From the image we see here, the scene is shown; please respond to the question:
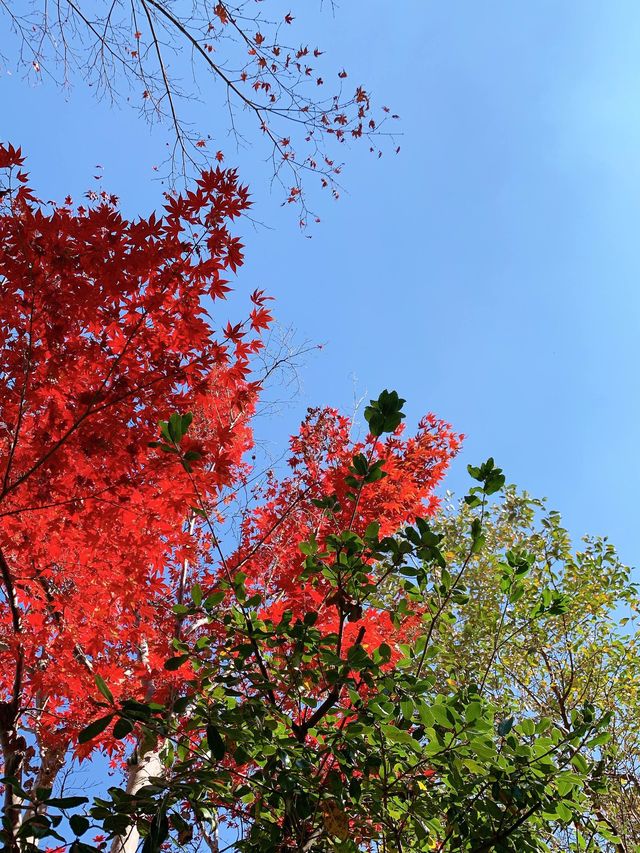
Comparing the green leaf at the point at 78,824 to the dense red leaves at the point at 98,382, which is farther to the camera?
the dense red leaves at the point at 98,382

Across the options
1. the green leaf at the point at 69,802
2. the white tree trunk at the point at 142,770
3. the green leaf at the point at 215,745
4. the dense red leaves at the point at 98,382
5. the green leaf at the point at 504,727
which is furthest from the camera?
the white tree trunk at the point at 142,770

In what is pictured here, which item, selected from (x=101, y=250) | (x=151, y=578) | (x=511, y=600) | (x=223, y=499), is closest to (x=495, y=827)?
(x=511, y=600)

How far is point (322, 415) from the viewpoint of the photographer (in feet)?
29.0

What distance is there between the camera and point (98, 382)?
459cm

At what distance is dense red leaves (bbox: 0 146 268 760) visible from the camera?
4.26 m

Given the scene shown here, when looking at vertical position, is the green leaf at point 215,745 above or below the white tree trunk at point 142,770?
below

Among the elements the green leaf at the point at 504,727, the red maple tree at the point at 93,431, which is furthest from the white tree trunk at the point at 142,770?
the green leaf at the point at 504,727

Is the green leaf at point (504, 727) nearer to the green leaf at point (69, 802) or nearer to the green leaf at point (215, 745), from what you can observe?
the green leaf at point (215, 745)

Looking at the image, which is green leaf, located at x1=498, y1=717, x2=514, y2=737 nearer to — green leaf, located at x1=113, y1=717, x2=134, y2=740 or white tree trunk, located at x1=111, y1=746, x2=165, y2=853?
green leaf, located at x1=113, y1=717, x2=134, y2=740

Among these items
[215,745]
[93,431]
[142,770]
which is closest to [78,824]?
[215,745]

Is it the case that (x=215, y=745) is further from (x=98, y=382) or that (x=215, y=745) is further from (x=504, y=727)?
(x=98, y=382)

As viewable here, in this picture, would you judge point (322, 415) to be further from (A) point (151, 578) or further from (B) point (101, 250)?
(B) point (101, 250)

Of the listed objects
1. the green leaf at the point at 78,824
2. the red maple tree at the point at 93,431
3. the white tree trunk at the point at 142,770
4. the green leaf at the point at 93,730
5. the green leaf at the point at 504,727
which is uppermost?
the red maple tree at the point at 93,431

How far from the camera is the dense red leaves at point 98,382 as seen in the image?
4.26 metres
